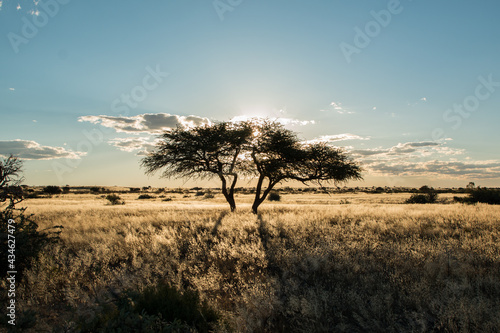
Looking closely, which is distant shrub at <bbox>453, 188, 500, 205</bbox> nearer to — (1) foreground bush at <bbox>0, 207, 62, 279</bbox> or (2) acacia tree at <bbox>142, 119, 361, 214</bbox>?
(2) acacia tree at <bbox>142, 119, 361, 214</bbox>

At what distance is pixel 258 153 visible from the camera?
830 inches

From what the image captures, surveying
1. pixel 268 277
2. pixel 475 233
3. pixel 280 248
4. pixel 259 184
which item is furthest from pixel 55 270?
pixel 259 184

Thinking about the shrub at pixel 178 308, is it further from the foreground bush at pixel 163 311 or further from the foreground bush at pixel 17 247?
the foreground bush at pixel 17 247

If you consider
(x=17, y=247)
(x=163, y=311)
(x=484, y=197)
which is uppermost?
(x=17, y=247)

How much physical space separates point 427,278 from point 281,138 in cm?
1524

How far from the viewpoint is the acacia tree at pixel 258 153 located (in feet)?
66.5

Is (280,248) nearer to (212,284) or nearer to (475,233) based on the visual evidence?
(212,284)

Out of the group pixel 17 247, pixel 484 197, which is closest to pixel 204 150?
pixel 17 247

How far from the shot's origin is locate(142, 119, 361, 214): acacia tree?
2027 centimetres

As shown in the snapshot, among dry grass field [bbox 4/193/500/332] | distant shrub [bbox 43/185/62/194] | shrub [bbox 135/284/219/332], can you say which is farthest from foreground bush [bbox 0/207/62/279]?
distant shrub [bbox 43/185/62/194]

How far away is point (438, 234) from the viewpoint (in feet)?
35.2

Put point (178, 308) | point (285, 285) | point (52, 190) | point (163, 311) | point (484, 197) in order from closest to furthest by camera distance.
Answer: point (163, 311), point (178, 308), point (285, 285), point (484, 197), point (52, 190)

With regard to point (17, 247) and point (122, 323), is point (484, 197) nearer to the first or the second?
point (122, 323)

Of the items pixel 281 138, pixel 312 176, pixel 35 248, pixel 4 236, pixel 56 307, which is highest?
pixel 281 138
